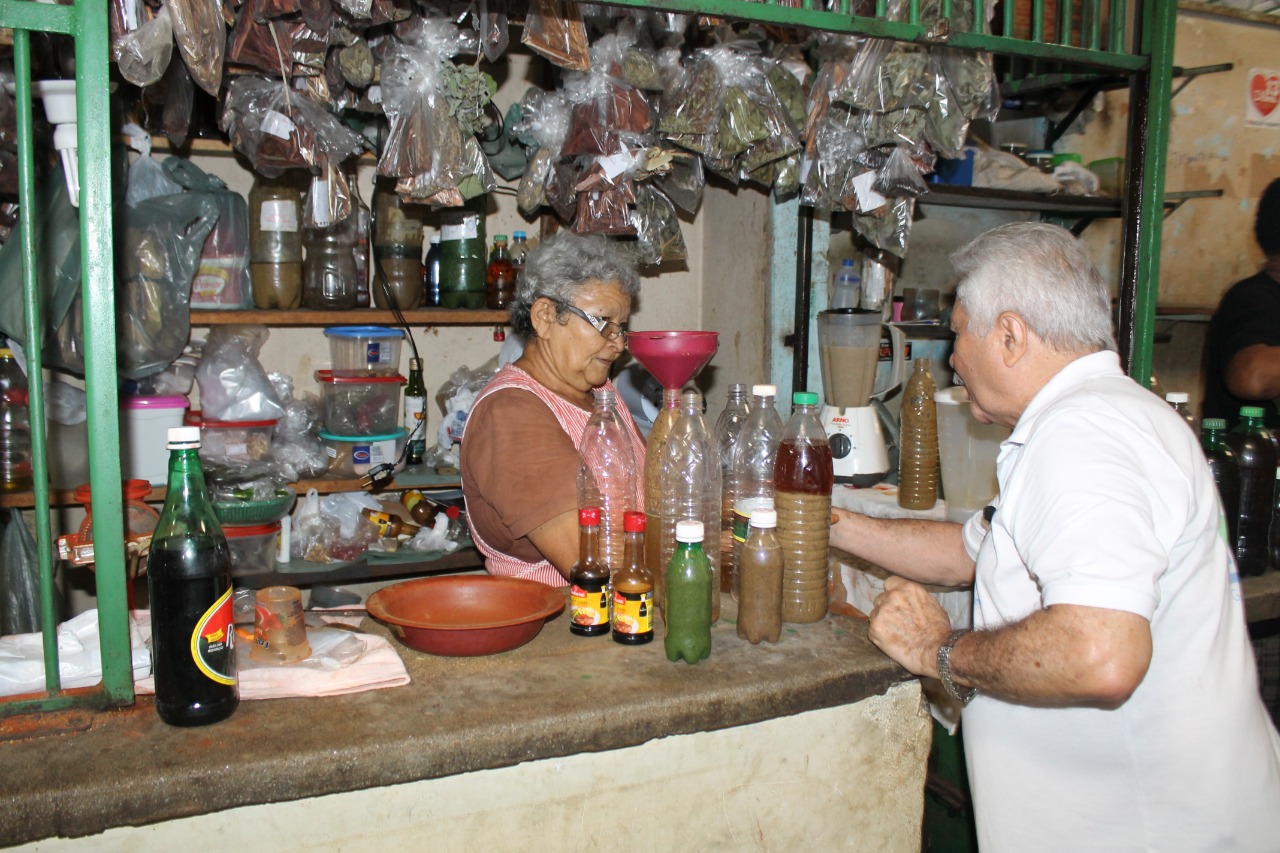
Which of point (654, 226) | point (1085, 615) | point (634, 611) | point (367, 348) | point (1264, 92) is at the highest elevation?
point (1264, 92)

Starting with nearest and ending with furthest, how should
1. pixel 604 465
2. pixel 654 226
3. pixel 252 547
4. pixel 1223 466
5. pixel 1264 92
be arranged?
pixel 604 465
pixel 1223 466
pixel 252 547
pixel 654 226
pixel 1264 92

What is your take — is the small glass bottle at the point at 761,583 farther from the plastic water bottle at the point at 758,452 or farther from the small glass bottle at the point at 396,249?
the small glass bottle at the point at 396,249

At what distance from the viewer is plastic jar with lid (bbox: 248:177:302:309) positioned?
3676 millimetres

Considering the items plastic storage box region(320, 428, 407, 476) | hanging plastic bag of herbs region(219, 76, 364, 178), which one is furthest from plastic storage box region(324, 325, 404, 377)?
hanging plastic bag of herbs region(219, 76, 364, 178)

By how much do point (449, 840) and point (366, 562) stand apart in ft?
7.80

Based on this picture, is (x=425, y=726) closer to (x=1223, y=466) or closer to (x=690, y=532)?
(x=690, y=532)

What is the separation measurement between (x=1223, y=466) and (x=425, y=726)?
242 centimetres

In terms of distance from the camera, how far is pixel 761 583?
6.01 ft

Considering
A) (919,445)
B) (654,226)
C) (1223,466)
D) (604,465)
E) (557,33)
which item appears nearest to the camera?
(604,465)

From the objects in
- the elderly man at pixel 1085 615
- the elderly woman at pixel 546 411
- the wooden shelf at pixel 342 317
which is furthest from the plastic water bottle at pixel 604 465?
the wooden shelf at pixel 342 317

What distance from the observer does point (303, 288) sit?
3.83 metres

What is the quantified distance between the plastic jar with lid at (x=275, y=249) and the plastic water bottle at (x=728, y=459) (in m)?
2.10

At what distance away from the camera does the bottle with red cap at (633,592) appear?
1760 millimetres

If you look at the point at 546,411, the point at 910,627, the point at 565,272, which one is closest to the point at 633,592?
the point at 910,627
